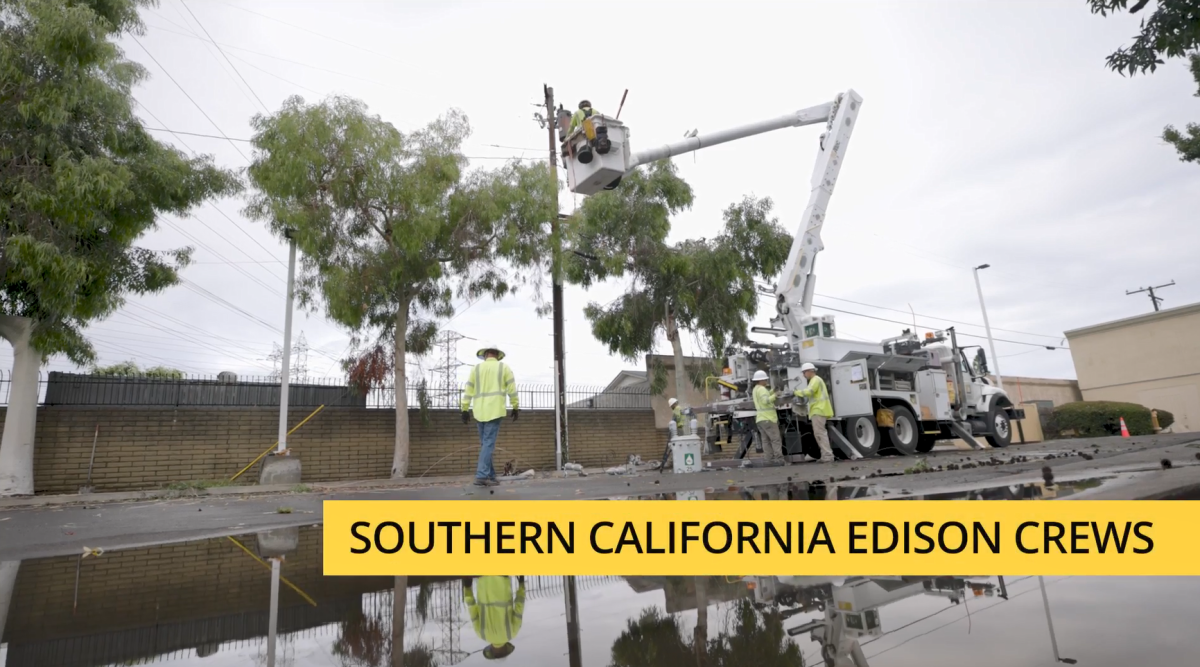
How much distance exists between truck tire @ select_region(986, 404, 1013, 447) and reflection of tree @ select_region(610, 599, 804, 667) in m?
16.3

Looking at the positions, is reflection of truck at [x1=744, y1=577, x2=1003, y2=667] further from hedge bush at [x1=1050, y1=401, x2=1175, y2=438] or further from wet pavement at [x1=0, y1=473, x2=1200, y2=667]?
hedge bush at [x1=1050, y1=401, x2=1175, y2=438]

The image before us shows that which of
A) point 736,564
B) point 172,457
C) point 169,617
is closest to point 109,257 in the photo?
point 172,457

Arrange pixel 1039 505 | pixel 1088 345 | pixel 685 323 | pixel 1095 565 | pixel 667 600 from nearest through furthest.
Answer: pixel 667 600 → pixel 1095 565 → pixel 1039 505 → pixel 685 323 → pixel 1088 345

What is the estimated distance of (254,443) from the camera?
1437cm

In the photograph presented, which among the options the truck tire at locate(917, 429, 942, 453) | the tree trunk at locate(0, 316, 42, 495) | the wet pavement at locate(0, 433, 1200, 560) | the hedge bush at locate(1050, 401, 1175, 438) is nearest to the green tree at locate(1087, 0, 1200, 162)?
the wet pavement at locate(0, 433, 1200, 560)

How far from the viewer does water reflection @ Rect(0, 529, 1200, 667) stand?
176 cm

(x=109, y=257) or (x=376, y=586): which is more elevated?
(x=109, y=257)

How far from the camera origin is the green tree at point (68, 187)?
9.70 metres

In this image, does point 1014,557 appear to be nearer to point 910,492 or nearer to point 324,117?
point 910,492

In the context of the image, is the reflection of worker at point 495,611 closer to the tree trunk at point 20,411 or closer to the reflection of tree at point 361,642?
the reflection of tree at point 361,642

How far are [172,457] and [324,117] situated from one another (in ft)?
24.7

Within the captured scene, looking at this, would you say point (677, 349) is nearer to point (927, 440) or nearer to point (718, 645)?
point (927, 440)

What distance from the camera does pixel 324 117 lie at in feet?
47.4
